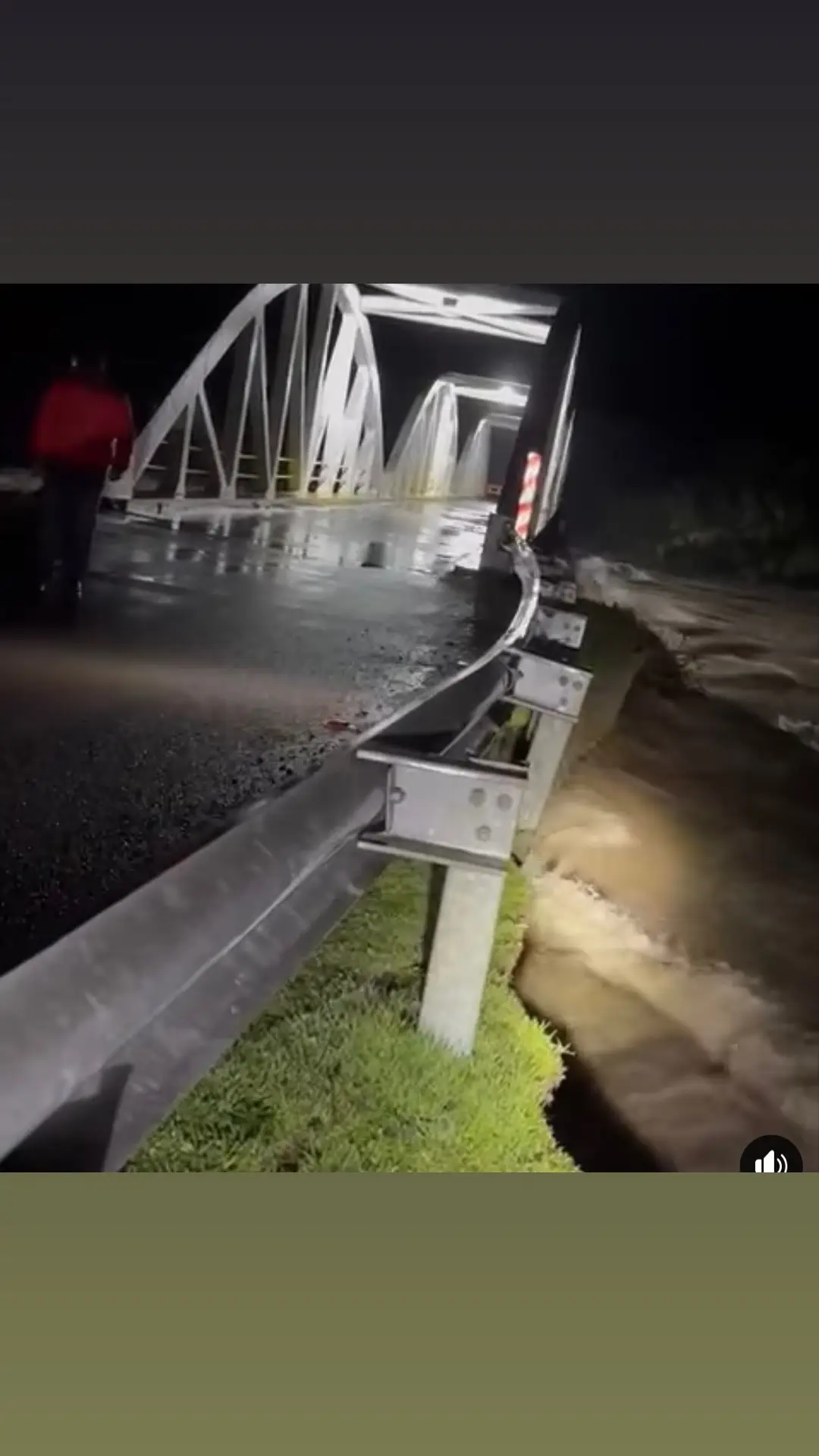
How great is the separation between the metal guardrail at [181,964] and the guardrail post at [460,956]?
0.32 ft

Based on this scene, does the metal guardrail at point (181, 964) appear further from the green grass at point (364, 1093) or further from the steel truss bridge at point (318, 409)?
the steel truss bridge at point (318, 409)

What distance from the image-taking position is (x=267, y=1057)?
7.36ft

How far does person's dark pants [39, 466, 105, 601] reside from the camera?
3590 mm

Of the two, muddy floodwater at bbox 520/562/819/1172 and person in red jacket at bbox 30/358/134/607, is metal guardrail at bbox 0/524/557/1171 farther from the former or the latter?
person in red jacket at bbox 30/358/134/607

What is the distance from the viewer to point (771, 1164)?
7.70 feet

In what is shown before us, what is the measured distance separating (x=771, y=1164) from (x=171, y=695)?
1792mm

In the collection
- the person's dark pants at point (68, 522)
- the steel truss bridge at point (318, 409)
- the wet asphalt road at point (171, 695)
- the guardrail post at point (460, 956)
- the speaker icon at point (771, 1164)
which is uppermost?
the steel truss bridge at point (318, 409)

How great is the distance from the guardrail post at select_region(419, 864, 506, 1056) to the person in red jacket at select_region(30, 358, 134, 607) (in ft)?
5.35

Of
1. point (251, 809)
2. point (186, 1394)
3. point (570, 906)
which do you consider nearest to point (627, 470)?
point (570, 906)

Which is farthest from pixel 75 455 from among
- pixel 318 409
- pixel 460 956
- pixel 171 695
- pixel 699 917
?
pixel 318 409

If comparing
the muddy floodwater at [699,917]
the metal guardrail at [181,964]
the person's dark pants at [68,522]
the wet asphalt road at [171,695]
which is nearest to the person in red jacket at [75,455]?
the person's dark pants at [68,522]

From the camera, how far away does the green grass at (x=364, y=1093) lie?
2162 mm

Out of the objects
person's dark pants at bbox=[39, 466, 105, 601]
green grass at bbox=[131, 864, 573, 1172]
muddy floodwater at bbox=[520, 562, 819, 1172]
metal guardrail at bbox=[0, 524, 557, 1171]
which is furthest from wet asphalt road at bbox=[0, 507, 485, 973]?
muddy floodwater at bbox=[520, 562, 819, 1172]

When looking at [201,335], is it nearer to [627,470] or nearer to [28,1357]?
[627,470]
